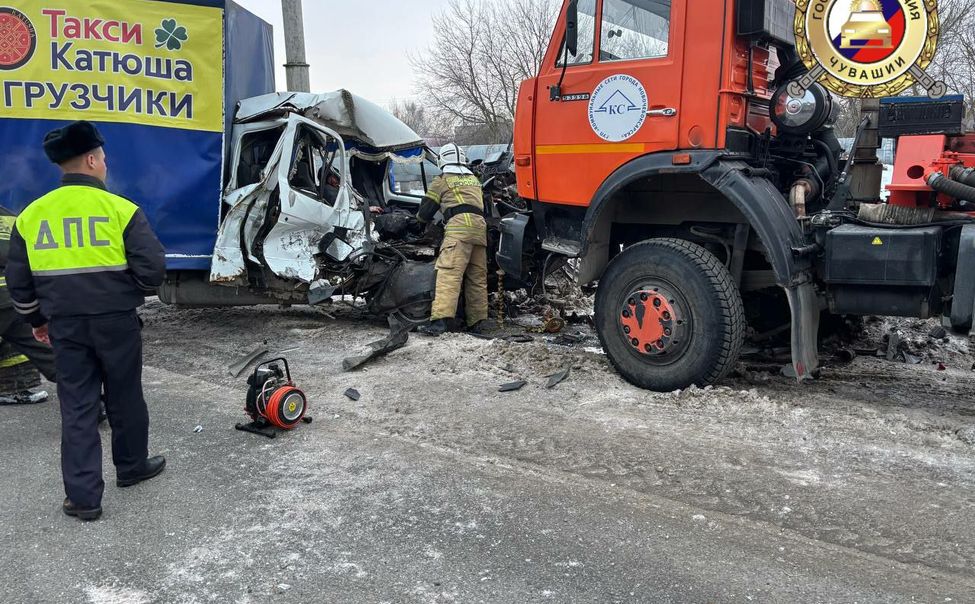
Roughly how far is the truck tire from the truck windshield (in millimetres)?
1278

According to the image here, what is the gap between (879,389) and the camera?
16.8ft

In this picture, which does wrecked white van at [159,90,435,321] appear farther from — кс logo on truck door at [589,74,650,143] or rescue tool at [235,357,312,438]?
кс logo on truck door at [589,74,650,143]

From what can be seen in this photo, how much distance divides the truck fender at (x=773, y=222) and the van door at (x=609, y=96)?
222 millimetres

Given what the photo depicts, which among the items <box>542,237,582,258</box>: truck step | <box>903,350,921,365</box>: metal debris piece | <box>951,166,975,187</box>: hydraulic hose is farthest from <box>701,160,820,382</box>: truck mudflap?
<box>903,350,921,365</box>: metal debris piece

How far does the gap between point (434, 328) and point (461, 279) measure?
0.53m

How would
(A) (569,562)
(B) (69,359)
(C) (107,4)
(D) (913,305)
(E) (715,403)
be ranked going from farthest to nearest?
(C) (107,4) → (E) (715,403) → (D) (913,305) → (B) (69,359) → (A) (569,562)

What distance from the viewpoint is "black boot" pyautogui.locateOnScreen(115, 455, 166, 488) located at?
3668mm

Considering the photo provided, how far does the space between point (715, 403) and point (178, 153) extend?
5.02 metres

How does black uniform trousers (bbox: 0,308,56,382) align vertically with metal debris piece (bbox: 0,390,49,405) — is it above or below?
above

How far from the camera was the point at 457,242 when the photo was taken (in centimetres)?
670

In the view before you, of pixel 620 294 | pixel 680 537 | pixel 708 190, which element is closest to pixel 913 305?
pixel 708 190

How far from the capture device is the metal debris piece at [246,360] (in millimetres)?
5789

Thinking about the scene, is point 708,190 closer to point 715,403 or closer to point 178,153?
point 715,403

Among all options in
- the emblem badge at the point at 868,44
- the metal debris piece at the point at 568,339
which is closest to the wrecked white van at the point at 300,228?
the metal debris piece at the point at 568,339
